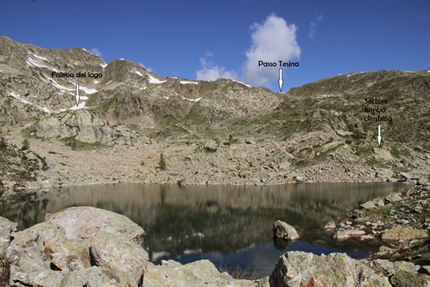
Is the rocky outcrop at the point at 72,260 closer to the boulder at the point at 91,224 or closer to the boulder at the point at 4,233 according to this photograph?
the boulder at the point at 4,233

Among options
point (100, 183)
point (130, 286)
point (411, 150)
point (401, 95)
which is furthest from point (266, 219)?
point (401, 95)

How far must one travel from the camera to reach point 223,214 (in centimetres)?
5309

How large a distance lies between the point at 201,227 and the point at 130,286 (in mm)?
33430

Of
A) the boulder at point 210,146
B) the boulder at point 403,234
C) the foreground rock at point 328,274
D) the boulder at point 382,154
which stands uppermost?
the boulder at point 210,146

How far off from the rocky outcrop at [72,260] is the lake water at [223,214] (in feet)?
55.6

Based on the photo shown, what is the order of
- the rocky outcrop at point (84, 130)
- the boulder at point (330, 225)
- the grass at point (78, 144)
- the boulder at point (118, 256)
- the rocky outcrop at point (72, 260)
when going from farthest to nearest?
the rocky outcrop at point (84, 130) < the grass at point (78, 144) < the boulder at point (330, 225) < the boulder at point (118, 256) < the rocky outcrop at point (72, 260)

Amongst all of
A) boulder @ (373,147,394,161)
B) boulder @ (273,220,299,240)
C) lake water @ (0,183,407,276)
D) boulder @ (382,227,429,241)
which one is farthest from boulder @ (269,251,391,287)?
boulder @ (373,147,394,161)

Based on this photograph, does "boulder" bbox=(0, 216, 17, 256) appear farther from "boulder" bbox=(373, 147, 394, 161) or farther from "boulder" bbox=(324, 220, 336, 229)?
"boulder" bbox=(373, 147, 394, 161)

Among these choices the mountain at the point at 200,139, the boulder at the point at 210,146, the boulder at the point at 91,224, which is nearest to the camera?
the boulder at the point at 91,224

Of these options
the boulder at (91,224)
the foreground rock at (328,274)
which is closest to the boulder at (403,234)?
the foreground rock at (328,274)

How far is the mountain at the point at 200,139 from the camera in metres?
96.2

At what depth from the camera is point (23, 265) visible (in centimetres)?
1227

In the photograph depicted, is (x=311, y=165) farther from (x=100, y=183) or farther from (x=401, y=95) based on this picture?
(x=401, y=95)

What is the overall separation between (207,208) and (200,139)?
276 feet
